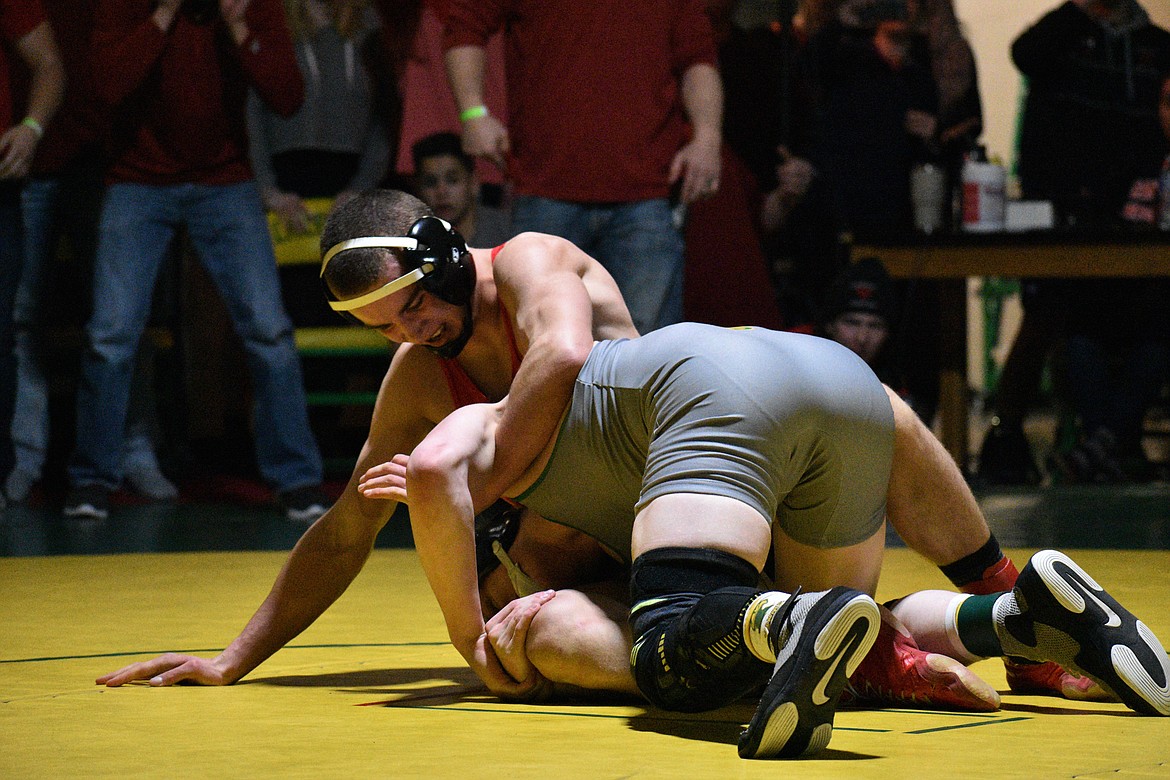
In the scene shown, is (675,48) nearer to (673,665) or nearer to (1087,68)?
(1087,68)

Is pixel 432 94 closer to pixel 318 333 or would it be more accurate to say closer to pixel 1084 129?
pixel 318 333

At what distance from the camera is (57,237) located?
19.1ft

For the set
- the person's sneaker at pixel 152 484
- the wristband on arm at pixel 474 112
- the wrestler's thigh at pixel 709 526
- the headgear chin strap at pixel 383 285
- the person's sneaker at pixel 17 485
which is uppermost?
the wristband on arm at pixel 474 112

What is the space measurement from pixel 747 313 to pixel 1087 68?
156cm

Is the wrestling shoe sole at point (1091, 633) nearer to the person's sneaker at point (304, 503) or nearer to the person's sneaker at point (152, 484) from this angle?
the person's sneaker at point (304, 503)

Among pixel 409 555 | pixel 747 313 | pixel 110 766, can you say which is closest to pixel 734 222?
pixel 747 313

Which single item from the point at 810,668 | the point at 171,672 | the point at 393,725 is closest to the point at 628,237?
the point at 171,672

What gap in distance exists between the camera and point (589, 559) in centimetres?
282

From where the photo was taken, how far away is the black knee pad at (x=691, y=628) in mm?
2107

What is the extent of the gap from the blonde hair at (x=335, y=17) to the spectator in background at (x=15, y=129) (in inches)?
34.0

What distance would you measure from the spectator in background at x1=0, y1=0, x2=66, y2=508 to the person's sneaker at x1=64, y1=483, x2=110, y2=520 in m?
0.41

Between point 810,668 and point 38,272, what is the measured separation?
4396mm

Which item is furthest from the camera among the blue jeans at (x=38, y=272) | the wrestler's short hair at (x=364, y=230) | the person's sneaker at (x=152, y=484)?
the person's sneaker at (x=152, y=484)

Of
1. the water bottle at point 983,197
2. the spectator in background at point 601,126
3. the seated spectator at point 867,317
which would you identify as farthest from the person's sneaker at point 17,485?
the water bottle at point 983,197
